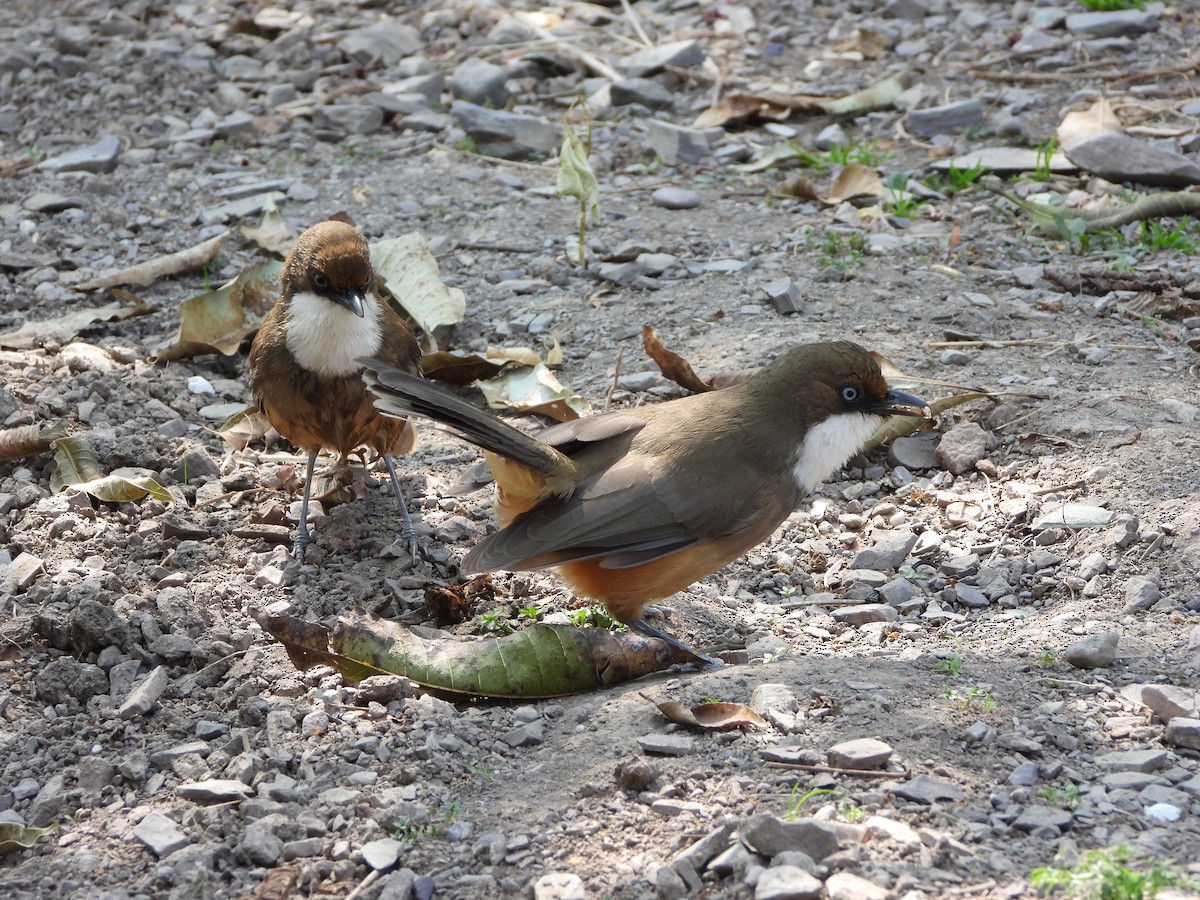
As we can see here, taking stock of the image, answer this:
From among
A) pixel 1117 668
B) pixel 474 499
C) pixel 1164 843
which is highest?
pixel 1164 843

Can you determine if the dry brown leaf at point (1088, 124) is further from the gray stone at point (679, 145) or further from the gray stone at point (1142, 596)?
the gray stone at point (1142, 596)

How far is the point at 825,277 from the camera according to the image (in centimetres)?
729

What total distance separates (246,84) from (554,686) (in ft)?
23.6

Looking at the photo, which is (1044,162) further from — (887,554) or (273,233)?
(273,233)

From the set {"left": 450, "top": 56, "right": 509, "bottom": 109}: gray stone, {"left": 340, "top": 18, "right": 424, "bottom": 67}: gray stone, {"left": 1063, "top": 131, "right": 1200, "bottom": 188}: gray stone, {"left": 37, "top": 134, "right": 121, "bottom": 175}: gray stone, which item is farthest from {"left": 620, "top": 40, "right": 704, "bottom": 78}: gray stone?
{"left": 37, "top": 134, "right": 121, "bottom": 175}: gray stone

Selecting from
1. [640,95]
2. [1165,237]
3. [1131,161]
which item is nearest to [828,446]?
[1165,237]

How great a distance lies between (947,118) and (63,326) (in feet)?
18.6

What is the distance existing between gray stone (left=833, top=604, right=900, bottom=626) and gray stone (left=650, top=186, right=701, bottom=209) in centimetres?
386

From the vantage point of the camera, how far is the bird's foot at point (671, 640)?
4.79m

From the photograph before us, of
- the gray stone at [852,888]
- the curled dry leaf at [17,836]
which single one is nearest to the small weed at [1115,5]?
the gray stone at [852,888]

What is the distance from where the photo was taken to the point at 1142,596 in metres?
4.77

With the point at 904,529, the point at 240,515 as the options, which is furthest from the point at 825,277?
the point at 240,515

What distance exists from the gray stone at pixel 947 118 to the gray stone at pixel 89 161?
213 inches

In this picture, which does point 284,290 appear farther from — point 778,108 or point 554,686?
point 778,108
